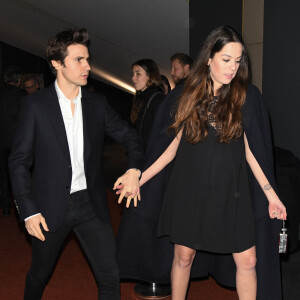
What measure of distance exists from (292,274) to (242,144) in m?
1.72

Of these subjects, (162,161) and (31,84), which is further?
(31,84)

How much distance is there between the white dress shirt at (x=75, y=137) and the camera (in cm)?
223

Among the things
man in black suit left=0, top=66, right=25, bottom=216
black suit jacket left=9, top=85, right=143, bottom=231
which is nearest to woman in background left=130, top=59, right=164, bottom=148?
man in black suit left=0, top=66, right=25, bottom=216

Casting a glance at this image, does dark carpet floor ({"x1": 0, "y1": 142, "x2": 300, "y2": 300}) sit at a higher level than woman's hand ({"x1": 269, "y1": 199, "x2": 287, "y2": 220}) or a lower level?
lower

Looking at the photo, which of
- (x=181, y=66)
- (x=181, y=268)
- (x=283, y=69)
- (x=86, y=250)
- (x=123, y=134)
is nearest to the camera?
(x=86, y=250)

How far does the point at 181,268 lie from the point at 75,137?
0.95 meters

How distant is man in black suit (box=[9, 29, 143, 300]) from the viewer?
215 centimetres

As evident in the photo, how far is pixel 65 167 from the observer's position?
2186 mm

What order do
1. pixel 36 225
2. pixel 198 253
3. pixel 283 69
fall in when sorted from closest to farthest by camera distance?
1. pixel 36 225
2. pixel 198 253
3. pixel 283 69

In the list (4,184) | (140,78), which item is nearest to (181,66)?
(140,78)

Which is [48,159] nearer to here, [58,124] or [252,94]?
[58,124]

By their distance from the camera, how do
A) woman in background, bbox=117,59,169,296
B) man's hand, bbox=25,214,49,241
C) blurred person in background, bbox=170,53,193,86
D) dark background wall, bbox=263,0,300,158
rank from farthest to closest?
blurred person in background, bbox=170,53,193,86 < dark background wall, bbox=263,0,300,158 < woman in background, bbox=117,59,169,296 < man's hand, bbox=25,214,49,241

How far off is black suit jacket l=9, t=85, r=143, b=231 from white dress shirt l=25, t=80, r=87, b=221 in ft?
0.09

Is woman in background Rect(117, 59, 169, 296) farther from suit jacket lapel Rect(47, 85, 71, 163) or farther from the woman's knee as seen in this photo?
suit jacket lapel Rect(47, 85, 71, 163)
